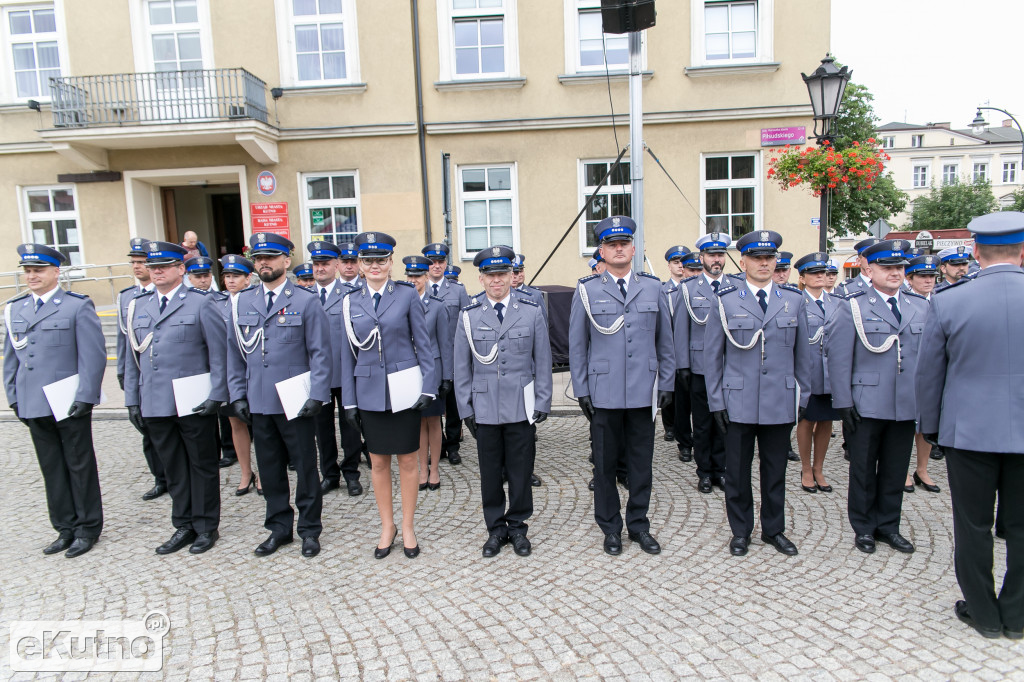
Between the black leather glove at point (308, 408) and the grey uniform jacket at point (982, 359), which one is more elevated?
the grey uniform jacket at point (982, 359)

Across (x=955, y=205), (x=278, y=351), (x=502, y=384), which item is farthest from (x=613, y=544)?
(x=955, y=205)

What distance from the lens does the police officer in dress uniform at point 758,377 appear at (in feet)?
14.1

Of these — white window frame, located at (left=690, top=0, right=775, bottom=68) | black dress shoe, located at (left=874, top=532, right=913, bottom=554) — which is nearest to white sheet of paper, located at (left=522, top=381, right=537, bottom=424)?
black dress shoe, located at (left=874, top=532, right=913, bottom=554)

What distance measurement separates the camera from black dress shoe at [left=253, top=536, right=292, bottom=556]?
4.56 meters

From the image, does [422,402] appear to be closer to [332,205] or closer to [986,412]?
[986,412]

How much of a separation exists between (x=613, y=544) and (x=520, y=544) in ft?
2.16

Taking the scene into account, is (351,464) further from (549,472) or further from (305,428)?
(549,472)

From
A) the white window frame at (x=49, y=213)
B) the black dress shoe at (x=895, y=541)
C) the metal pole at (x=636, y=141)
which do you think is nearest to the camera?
the black dress shoe at (x=895, y=541)

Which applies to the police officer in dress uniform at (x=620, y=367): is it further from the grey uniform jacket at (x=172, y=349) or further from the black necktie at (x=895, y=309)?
the grey uniform jacket at (x=172, y=349)

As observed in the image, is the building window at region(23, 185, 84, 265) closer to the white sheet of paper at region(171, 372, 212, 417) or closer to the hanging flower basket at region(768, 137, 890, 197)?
the white sheet of paper at region(171, 372, 212, 417)

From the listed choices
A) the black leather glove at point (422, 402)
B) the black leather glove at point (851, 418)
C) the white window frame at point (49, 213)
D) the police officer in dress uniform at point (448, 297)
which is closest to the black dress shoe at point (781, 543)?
the black leather glove at point (851, 418)

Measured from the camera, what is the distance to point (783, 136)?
1281cm

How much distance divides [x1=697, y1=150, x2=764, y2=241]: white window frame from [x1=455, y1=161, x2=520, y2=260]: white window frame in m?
3.96

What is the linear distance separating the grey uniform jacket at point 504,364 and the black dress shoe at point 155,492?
3540 millimetres
